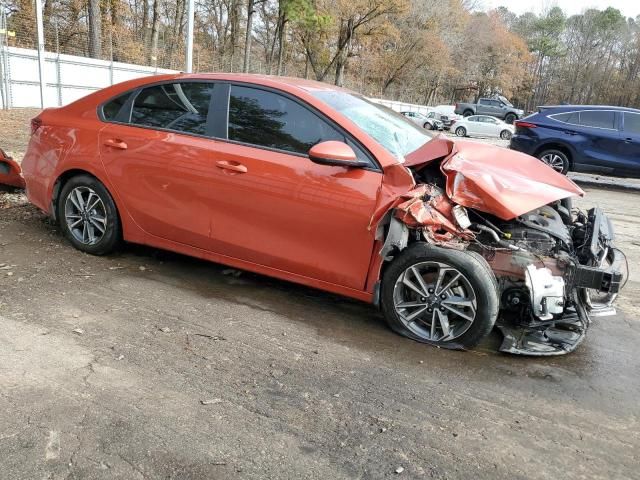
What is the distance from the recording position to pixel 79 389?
110 inches

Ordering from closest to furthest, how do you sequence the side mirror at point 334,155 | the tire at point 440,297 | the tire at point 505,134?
1. the tire at point 440,297
2. the side mirror at point 334,155
3. the tire at point 505,134

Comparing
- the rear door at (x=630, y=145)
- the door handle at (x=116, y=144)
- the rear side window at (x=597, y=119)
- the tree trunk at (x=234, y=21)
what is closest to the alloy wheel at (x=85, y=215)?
the door handle at (x=116, y=144)

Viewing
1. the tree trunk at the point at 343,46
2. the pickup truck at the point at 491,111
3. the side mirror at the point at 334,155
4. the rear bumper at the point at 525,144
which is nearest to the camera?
the side mirror at the point at 334,155

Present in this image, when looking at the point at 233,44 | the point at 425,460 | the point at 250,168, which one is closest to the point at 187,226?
the point at 250,168

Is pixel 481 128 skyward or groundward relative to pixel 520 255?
skyward

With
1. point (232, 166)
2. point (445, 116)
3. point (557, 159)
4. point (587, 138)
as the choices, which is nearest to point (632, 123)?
point (587, 138)

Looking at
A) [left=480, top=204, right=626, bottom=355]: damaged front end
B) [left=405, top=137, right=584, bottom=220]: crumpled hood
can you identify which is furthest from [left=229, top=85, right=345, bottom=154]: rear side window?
[left=480, top=204, right=626, bottom=355]: damaged front end

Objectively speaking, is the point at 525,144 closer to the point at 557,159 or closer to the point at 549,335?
the point at 557,159

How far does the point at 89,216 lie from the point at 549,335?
383 cm

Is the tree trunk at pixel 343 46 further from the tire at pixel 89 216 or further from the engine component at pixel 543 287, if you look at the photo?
the engine component at pixel 543 287

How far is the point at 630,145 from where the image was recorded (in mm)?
10586

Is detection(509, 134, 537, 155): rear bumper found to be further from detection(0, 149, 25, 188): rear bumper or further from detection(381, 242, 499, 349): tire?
detection(0, 149, 25, 188): rear bumper

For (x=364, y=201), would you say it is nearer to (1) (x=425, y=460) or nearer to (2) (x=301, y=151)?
(2) (x=301, y=151)

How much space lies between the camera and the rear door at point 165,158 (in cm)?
407
